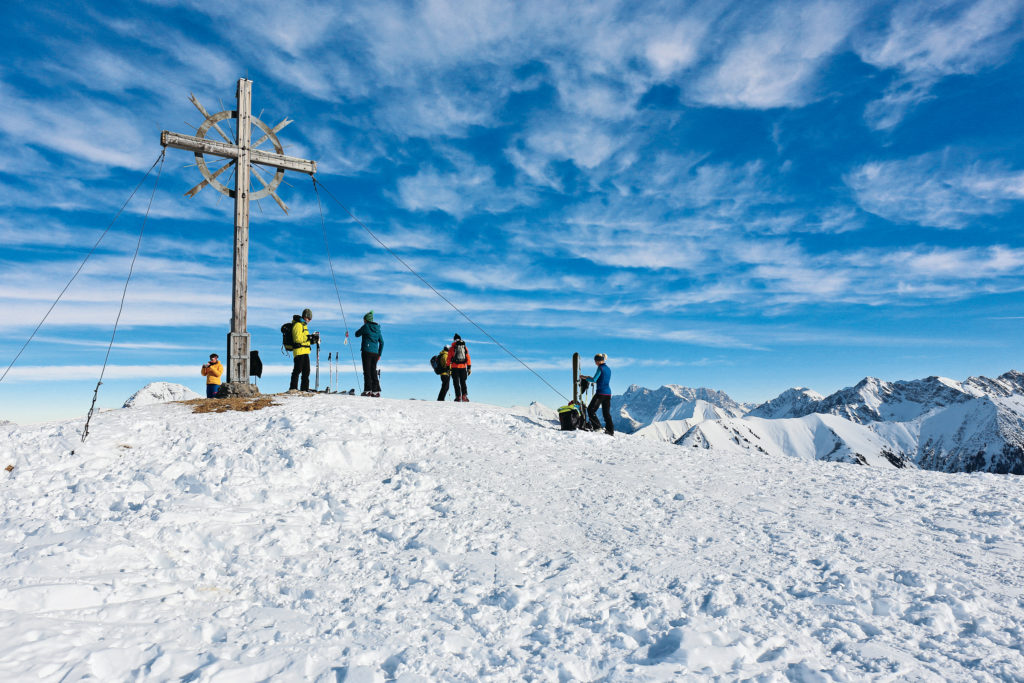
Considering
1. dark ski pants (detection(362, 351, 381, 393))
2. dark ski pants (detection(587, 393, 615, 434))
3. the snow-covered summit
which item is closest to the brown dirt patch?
dark ski pants (detection(362, 351, 381, 393))

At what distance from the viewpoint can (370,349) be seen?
17.2 m

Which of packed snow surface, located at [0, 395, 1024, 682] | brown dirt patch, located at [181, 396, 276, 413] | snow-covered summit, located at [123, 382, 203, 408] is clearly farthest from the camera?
snow-covered summit, located at [123, 382, 203, 408]

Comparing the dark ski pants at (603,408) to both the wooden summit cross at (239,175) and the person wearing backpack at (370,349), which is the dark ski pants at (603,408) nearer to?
the person wearing backpack at (370,349)

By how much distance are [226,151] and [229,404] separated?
299 inches

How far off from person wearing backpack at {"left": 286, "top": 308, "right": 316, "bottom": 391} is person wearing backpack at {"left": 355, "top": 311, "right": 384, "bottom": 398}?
165 centimetres

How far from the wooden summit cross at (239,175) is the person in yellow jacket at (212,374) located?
1168 millimetres

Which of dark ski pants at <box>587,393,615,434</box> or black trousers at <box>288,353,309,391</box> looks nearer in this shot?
dark ski pants at <box>587,393,615,434</box>

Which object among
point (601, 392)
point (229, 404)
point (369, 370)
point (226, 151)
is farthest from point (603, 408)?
point (226, 151)

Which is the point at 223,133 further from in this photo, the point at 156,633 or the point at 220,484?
the point at 156,633

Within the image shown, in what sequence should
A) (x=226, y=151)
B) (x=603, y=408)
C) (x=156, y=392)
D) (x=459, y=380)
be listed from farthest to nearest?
(x=156, y=392)
(x=459, y=380)
(x=226, y=151)
(x=603, y=408)

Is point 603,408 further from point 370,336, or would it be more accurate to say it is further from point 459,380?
point 370,336

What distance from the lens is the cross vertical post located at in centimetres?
1477

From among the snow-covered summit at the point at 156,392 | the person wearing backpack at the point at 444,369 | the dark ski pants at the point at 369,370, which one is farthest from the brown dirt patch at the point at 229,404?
the snow-covered summit at the point at 156,392

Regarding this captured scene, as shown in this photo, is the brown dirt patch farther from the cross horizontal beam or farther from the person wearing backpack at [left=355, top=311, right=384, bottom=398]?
the cross horizontal beam
